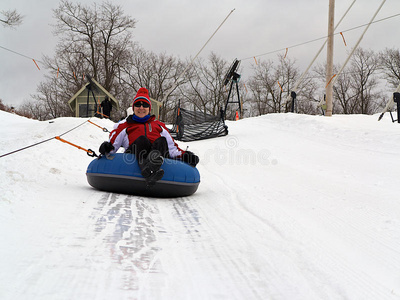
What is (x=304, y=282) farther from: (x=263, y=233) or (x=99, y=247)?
(x=99, y=247)

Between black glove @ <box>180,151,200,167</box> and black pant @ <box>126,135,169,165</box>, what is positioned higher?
black pant @ <box>126,135,169,165</box>

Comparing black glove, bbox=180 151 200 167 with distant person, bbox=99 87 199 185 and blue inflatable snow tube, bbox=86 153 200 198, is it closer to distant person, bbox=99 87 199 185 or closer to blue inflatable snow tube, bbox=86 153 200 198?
distant person, bbox=99 87 199 185

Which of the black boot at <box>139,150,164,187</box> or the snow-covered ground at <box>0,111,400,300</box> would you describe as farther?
the black boot at <box>139,150,164,187</box>

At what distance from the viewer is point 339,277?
171cm

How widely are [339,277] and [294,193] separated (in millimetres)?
2129

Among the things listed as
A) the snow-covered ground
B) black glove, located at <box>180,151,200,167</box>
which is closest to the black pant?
black glove, located at <box>180,151,200,167</box>

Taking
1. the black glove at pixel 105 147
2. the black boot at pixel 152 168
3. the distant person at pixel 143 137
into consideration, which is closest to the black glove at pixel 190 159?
the distant person at pixel 143 137

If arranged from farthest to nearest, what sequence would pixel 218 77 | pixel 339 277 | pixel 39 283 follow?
pixel 218 77, pixel 339 277, pixel 39 283

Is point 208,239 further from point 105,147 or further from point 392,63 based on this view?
point 392,63

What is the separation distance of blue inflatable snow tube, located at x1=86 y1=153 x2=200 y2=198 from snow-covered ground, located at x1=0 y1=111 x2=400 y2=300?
0.13 meters

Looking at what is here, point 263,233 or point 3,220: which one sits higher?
point 3,220

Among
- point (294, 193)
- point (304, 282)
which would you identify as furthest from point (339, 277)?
point (294, 193)

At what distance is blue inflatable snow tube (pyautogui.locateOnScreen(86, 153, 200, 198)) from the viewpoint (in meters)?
3.54

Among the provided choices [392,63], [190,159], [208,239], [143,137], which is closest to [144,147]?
[143,137]
